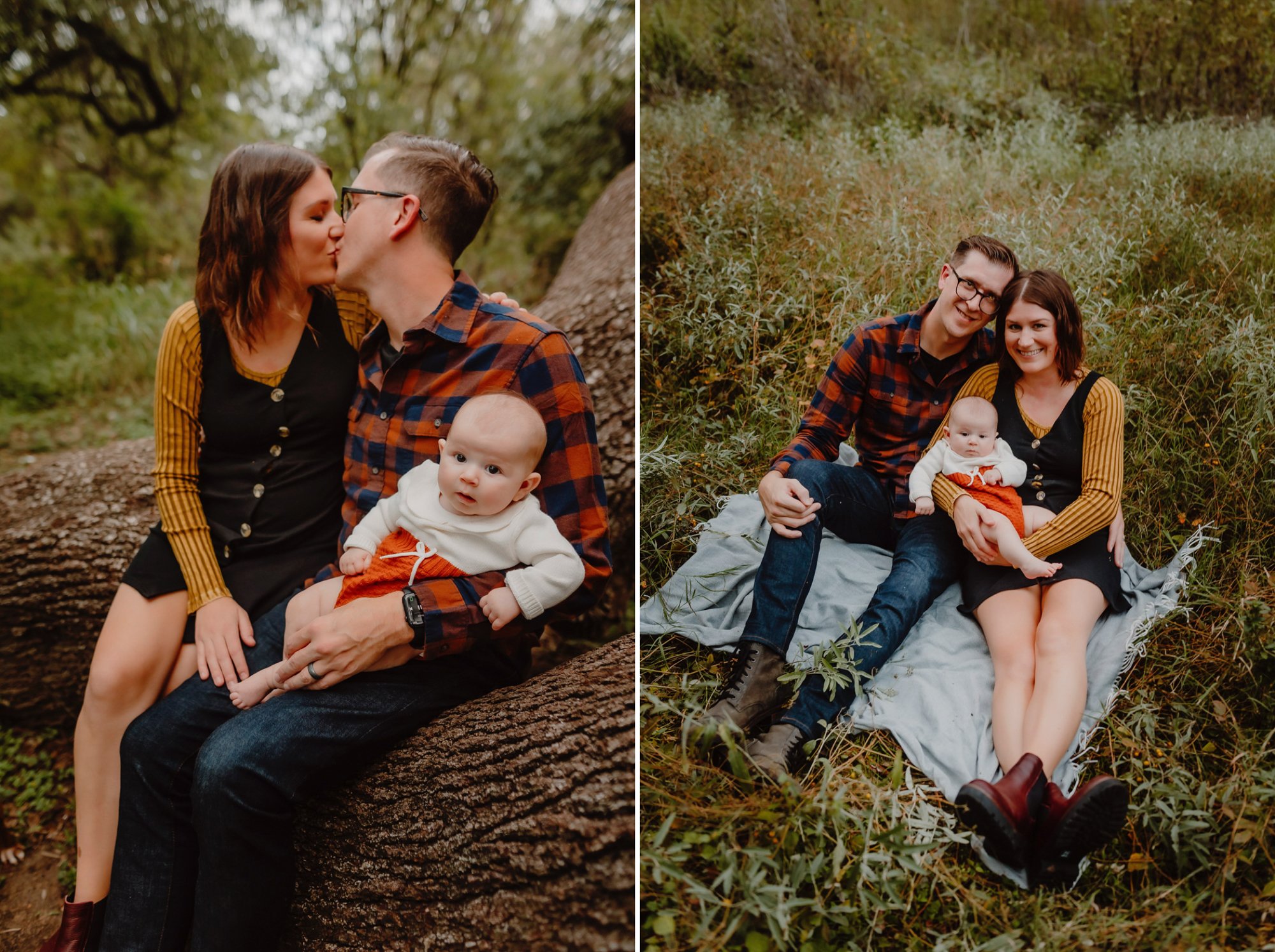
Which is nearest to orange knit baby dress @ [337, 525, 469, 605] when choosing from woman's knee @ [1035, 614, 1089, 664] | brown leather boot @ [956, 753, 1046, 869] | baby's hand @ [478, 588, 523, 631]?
baby's hand @ [478, 588, 523, 631]

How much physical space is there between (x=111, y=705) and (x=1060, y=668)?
2473 millimetres

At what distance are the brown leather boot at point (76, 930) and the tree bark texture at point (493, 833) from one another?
55 centimetres

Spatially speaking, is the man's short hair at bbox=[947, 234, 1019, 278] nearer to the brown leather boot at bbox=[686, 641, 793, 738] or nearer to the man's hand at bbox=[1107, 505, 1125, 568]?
the man's hand at bbox=[1107, 505, 1125, 568]

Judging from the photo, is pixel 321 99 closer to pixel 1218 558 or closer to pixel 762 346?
pixel 762 346

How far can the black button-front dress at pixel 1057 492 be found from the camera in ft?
7.63

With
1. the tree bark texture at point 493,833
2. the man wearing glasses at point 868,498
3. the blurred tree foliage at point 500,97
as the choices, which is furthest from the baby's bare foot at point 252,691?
the blurred tree foliage at point 500,97

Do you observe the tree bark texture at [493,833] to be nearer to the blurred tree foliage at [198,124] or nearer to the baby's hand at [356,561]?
the baby's hand at [356,561]

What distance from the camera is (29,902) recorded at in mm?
2490

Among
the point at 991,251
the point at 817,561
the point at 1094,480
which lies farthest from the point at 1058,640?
the point at 991,251

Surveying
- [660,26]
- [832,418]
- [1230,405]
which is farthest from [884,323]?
[660,26]

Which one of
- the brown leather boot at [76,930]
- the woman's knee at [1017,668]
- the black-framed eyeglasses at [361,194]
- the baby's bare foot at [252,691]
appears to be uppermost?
the black-framed eyeglasses at [361,194]

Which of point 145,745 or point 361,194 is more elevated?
point 361,194

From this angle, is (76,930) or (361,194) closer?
(76,930)

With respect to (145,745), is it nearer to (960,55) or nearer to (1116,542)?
(1116,542)
